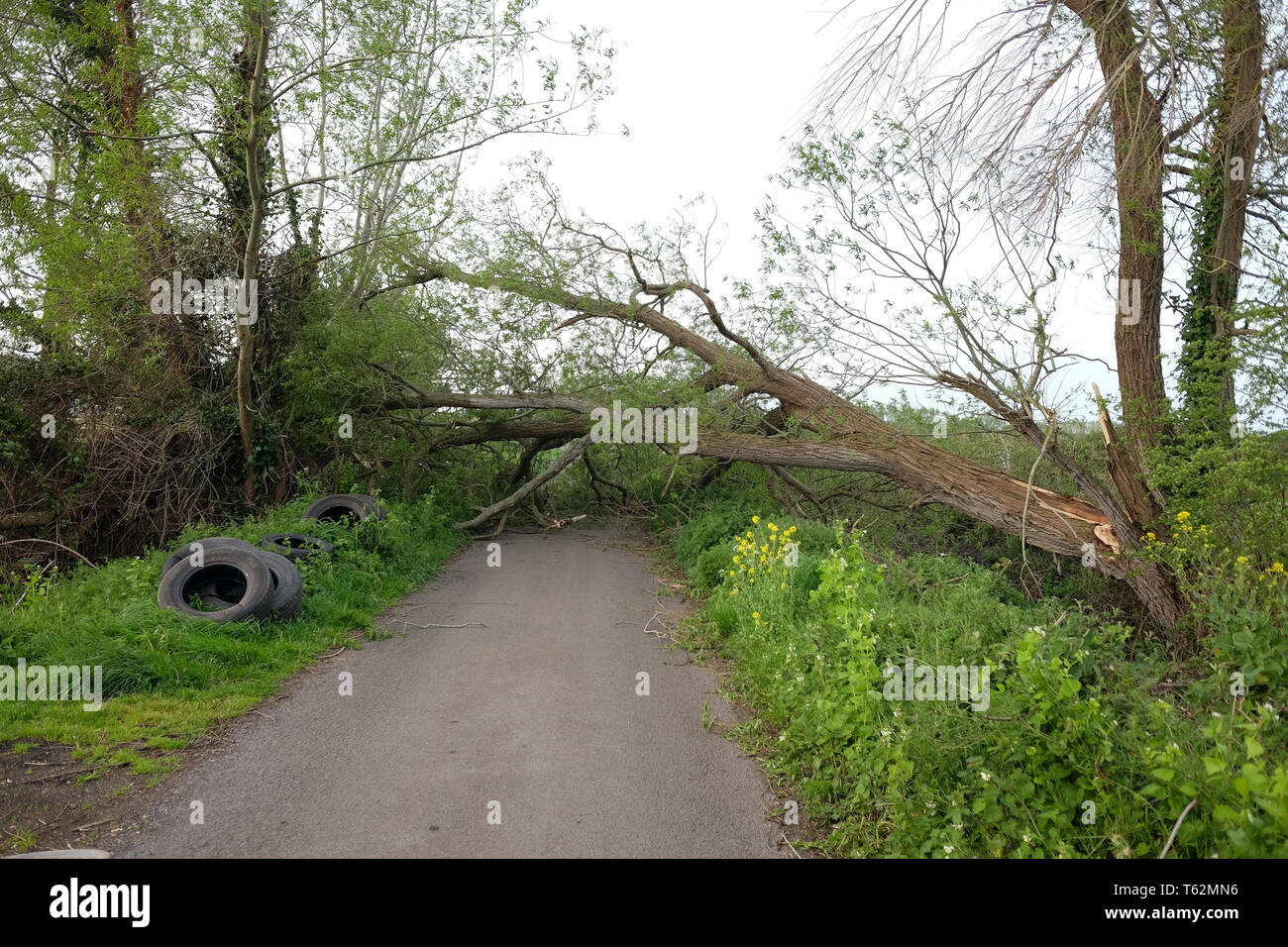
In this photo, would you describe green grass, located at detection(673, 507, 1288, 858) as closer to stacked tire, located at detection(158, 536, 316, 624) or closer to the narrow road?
the narrow road

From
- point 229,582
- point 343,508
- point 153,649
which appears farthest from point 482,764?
point 343,508

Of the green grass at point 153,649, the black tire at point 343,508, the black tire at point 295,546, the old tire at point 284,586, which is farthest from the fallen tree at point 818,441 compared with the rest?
the old tire at point 284,586

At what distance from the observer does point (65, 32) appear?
45.6 feet

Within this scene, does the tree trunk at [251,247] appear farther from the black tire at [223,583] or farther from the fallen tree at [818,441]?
the black tire at [223,583]

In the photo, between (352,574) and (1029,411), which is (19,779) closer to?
(352,574)

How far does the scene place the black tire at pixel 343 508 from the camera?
35.7 ft

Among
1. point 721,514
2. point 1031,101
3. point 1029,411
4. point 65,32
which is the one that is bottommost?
point 721,514

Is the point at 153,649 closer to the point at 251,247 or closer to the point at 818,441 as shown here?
the point at 251,247

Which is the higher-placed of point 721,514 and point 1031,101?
point 1031,101

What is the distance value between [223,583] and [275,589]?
65cm

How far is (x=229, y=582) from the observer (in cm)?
760

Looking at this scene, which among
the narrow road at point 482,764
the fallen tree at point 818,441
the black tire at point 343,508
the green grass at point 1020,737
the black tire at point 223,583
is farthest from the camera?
the black tire at point 343,508

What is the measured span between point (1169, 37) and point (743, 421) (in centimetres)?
769
